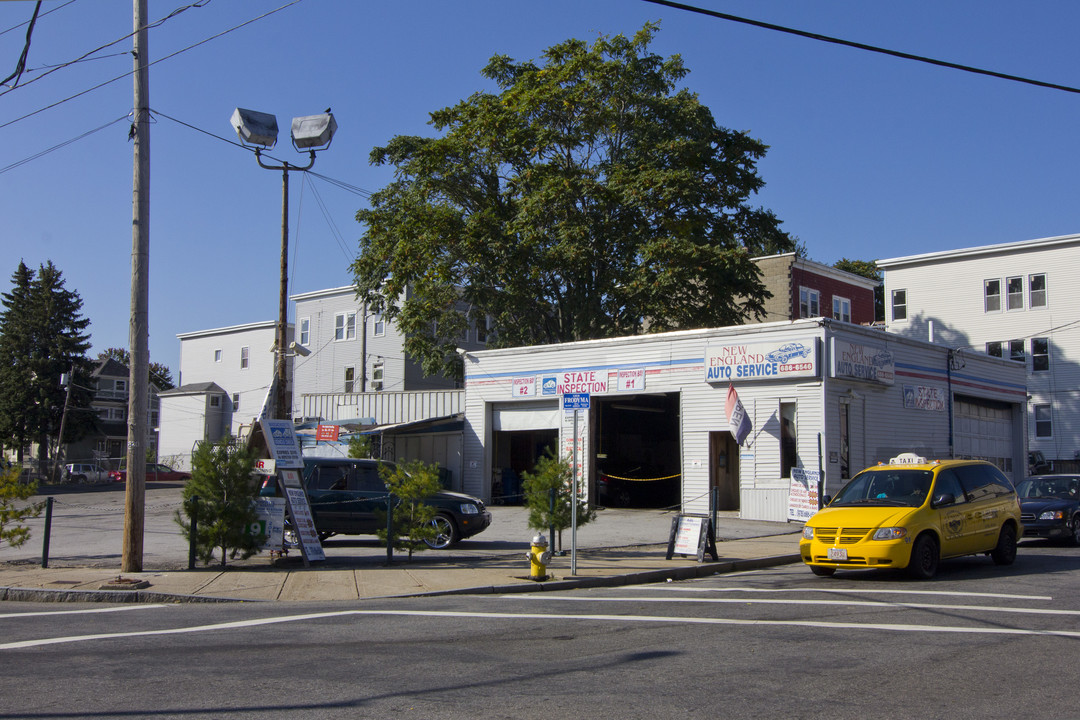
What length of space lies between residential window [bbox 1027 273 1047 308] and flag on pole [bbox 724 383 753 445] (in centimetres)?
2428

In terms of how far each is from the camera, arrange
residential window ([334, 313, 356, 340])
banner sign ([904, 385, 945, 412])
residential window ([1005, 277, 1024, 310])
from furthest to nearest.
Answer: residential window ([334, 313, 356, 340]) → residential window ([1005, 277, 1024, 310]) → banner sign ([904, 385, 945, 412])

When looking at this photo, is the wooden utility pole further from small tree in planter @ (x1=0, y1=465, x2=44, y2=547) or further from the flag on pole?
the flag on pole

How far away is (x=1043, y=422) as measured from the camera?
1641 inches

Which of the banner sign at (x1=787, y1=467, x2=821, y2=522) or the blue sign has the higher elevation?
the blue sign

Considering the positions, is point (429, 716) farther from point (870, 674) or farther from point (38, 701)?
point (870, 674)

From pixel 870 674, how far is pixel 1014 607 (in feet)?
14.0

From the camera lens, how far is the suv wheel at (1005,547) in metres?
14.4

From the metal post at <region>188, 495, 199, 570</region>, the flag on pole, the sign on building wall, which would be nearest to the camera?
the metal post at <region>188, 495, 199, 570</region>

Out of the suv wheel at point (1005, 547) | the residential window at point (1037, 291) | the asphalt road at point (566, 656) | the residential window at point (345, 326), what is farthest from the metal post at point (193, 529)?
the residential window at point (1037, 291)

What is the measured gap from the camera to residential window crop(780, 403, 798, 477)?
79.6 feet

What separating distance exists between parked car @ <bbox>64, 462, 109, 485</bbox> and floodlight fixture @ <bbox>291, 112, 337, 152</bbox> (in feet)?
153

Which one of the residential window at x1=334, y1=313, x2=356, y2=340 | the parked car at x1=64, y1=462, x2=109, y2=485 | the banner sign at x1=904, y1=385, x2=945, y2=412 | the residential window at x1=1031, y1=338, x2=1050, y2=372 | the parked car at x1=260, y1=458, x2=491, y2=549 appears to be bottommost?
the parked car at x1=64, y1=462, x2=109, y2=485

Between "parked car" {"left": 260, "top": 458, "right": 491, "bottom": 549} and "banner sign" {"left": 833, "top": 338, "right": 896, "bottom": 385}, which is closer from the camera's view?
"parked car" {"left": 260, "top": 458, "right": 491, "bottom": 549}

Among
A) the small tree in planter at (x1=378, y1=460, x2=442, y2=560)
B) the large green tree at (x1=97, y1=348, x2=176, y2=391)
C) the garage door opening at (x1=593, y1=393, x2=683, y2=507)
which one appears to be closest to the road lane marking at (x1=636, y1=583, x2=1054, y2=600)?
the small tree in planter at (x1=378, y1=460, x2=442, y2=560)
